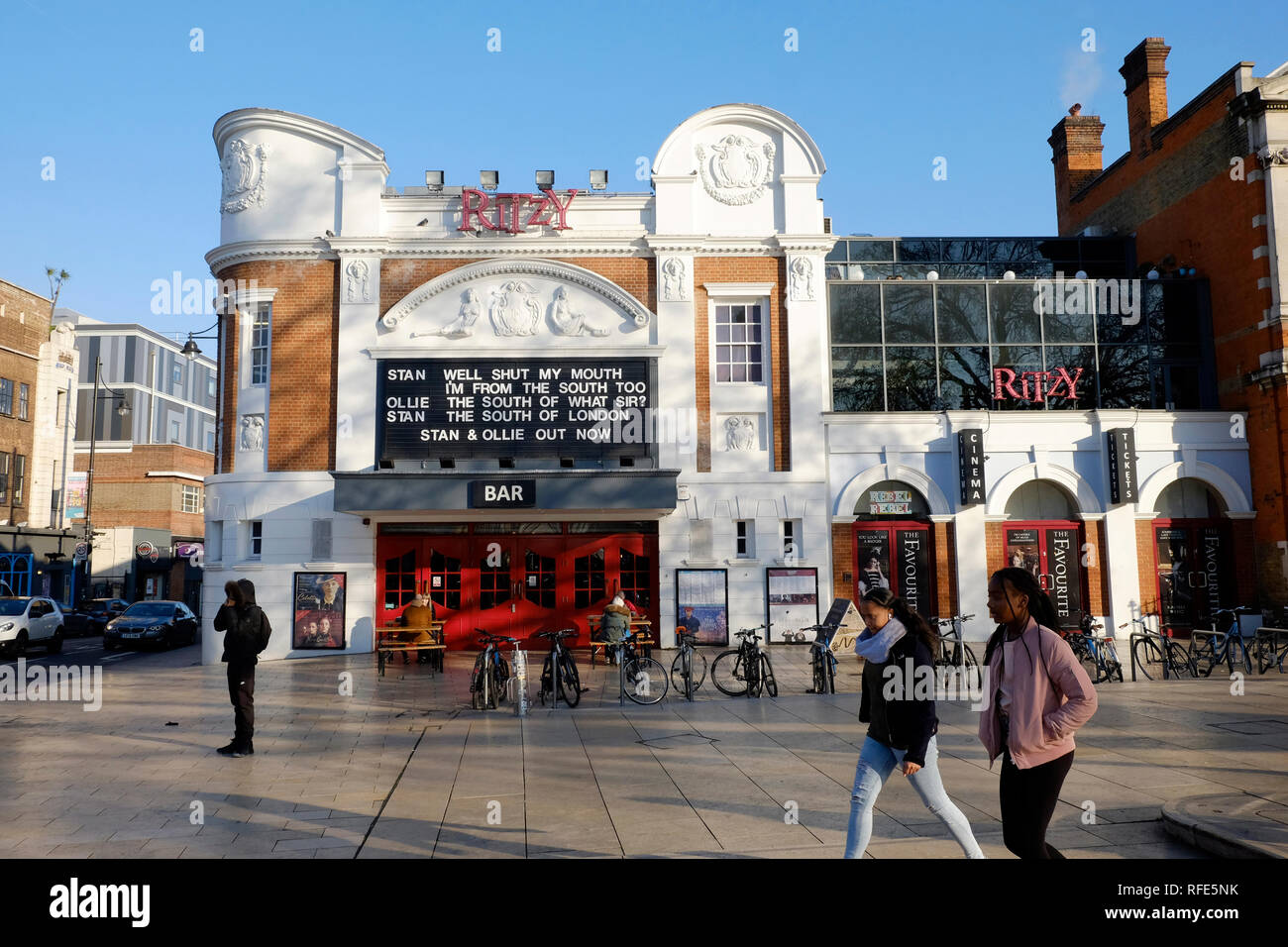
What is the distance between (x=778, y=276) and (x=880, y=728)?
17018mm

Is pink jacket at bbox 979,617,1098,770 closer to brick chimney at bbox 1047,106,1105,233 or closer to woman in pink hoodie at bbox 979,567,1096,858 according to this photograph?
woman in pink hoodie at bbox 979,567,1096,858

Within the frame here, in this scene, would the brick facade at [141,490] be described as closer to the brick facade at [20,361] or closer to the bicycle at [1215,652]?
the brick facade at [20,361]

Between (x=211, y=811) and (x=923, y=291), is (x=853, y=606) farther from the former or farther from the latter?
(x=211, y=811)

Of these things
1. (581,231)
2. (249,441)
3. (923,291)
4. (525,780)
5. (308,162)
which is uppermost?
(308,162)

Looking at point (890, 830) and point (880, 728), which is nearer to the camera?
point (880, 728)

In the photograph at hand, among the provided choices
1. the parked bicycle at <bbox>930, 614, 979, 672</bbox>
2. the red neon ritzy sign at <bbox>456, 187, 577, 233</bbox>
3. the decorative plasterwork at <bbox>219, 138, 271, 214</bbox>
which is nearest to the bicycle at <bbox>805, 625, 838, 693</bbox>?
the parked bicycle at <bbox>930, 614, 979, 672</bbox>

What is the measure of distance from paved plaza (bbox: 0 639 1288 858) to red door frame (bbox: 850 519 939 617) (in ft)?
20.9

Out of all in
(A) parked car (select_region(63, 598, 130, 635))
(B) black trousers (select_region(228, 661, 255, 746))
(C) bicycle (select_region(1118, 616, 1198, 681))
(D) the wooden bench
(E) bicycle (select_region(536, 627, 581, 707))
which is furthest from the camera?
(A) parked car (select_region(63, 598, 130, 635))

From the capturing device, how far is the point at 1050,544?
21.0m

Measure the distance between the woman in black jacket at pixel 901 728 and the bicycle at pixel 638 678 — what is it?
27.1 feet

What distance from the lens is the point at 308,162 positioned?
21219 millimetres

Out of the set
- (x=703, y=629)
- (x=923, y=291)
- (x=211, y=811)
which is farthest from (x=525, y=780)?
(x=923, y=291)

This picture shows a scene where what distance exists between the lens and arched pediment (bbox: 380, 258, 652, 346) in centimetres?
2083

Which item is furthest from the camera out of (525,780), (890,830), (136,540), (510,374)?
(136,540)
